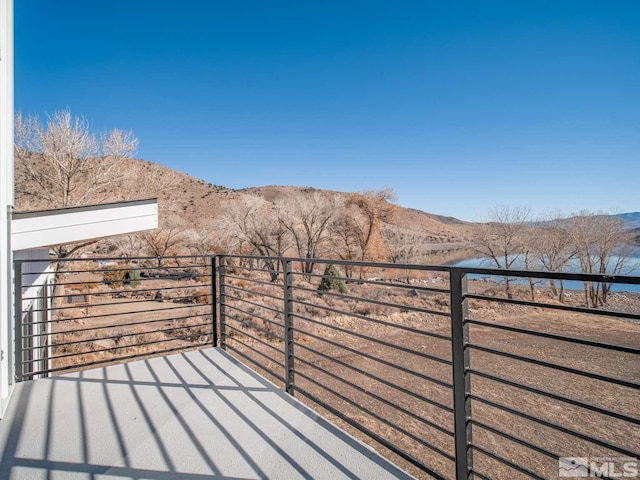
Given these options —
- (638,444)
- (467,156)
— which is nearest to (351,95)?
(467,156)

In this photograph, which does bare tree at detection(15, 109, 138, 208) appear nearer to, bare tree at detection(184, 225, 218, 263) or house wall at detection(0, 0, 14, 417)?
bare tree at detection(184, 225, 218, 263)

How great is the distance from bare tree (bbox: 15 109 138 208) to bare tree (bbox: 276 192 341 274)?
11682mm

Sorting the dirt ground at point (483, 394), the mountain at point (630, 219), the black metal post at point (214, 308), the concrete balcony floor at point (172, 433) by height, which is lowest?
the dirt ground at point (483, 394)

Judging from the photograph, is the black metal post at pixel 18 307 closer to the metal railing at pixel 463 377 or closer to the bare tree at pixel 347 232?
the metal railing at pixel 463 377

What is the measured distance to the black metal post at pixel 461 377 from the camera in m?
1.58

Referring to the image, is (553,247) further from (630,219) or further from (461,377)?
(461,377)

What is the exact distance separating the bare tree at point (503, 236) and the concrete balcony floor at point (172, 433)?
808 inches

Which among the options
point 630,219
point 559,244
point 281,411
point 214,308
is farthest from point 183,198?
point 281,411

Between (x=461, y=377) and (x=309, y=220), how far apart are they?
22.3m

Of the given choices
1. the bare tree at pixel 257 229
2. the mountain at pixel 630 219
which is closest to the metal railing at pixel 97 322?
the bare tree at pixel 257 229

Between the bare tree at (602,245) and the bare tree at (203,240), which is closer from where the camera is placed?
the bare tree at (602,245)

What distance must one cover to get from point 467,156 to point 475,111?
21.1 feet

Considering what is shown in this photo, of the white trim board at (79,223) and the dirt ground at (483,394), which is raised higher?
the white trim board at (79,223)

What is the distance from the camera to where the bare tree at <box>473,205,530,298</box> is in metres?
19.9
